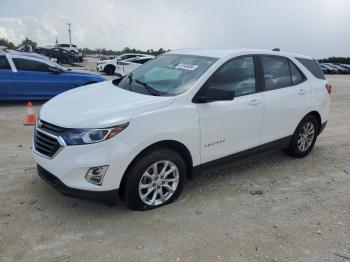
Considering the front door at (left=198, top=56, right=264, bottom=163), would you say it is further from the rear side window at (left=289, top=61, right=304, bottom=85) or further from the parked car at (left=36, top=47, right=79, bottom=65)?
the parked car at (left=36, top=47, right=79, bottom=65)

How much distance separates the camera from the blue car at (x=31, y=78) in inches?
370

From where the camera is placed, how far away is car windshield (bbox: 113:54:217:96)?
13.6 feet

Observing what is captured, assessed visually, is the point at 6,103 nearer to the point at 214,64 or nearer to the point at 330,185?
the point at 214,64

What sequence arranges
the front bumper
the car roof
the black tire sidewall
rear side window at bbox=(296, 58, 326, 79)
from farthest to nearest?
rear side window at bbox=(296, 58, 326, 79) → the black tire sidewall → the car roof → the front bumper

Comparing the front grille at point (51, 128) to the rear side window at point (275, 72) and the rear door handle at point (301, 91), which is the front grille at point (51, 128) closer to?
the rear side window at point (275, 72)

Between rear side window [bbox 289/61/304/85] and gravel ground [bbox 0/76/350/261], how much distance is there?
132cm

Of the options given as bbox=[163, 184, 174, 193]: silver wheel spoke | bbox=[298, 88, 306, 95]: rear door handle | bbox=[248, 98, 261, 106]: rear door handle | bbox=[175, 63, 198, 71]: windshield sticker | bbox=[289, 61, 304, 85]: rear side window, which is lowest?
bbox=[163, 184, 174, 193]: silver wheel spoke

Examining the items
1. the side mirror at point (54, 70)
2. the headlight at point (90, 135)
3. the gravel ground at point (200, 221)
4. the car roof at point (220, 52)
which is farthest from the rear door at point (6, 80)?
the headlight at point (90, 135)

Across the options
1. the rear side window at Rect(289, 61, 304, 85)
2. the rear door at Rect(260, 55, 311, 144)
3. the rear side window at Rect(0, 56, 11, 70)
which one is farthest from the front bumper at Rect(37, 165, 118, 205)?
the rear side window at Rect(0, 56, 11, 70)

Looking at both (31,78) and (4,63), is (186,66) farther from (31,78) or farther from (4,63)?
(4,63)

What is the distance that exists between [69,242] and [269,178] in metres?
2.83

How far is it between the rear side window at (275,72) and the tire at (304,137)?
2.41 ft

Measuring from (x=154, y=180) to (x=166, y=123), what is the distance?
0.63 metres

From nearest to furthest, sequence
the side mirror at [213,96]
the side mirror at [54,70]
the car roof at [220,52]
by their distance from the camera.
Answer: the side mirror at [213,96] → the car roof at [220,52] → the side mirror at [54,70]
